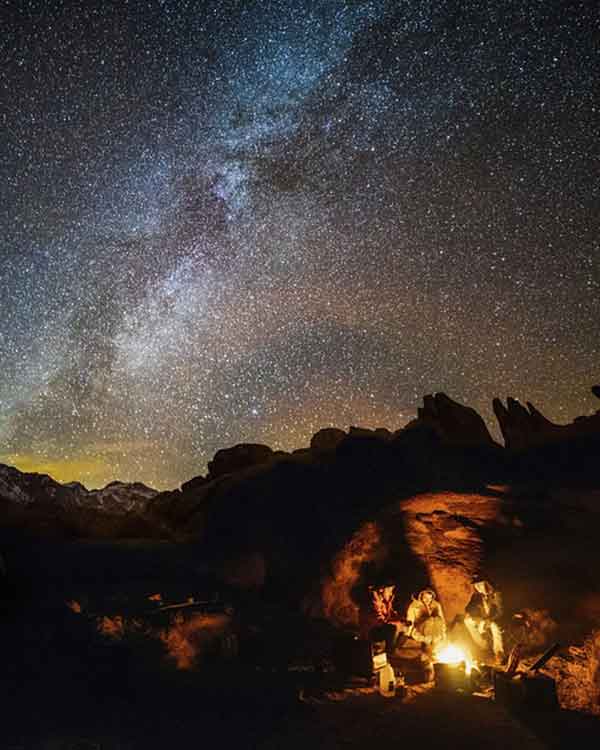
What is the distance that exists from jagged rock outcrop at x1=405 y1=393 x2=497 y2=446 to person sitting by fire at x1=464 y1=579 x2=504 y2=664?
4717mm

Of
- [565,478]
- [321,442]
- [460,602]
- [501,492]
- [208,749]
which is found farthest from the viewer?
[321,442]

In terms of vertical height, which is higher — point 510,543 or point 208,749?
point 510,543

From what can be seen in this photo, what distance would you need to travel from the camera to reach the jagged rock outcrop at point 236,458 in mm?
23609

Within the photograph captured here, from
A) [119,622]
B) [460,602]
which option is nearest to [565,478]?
→ [460,602]

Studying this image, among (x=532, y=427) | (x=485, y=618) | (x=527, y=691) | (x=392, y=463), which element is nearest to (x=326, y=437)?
(x=392, y=463)

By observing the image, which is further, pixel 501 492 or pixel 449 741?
pixel 501 492

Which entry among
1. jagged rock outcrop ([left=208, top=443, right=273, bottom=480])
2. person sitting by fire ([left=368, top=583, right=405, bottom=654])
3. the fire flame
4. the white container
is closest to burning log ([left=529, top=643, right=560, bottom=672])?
the fire flame

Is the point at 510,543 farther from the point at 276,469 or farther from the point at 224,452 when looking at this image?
the point at 224,452

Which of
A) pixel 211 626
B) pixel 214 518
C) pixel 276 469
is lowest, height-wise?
pixel 211 626

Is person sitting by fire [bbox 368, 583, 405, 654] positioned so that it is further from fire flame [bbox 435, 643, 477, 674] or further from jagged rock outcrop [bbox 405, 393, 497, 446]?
jagged rock outcrop [bbox 405, 393, 497, 446]

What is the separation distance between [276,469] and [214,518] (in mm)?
3016

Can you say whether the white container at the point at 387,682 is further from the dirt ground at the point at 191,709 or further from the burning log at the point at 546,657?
the burning log at the point at 546,657

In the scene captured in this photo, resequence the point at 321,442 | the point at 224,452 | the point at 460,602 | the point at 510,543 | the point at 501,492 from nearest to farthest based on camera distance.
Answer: the point at 501,492
the point at 510,543
the point at 460,602
the point at 321,442
the point at 224,452

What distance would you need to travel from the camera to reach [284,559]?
1828 centimetres
